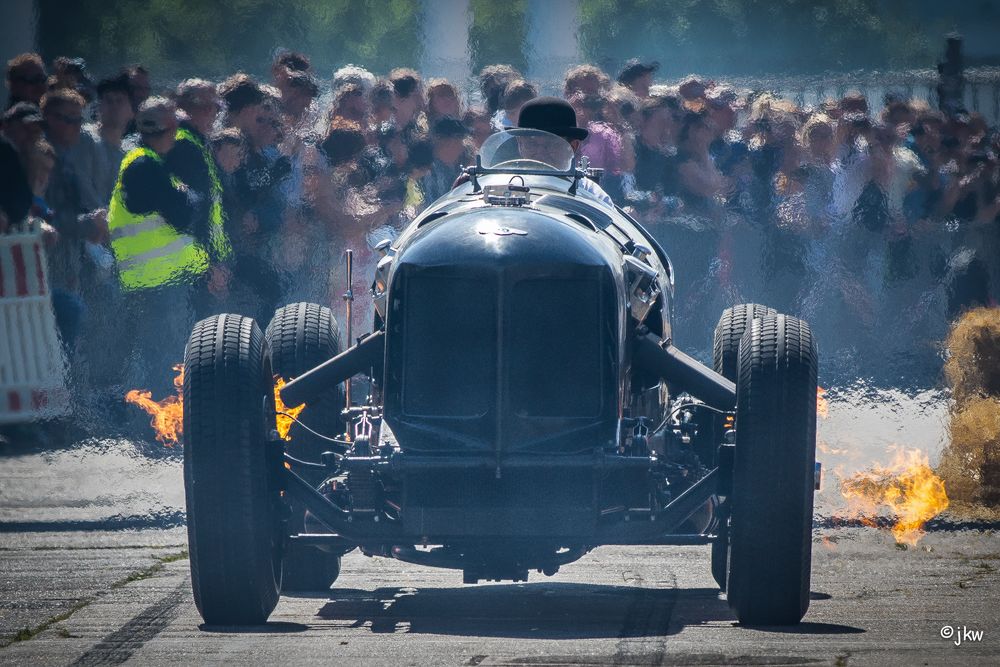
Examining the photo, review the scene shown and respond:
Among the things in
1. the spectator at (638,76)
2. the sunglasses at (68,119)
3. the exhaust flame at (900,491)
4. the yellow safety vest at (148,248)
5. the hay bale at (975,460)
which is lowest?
the exhaust flame at (900,491)

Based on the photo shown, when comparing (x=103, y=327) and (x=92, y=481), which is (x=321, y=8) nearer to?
(x=103, y=327)

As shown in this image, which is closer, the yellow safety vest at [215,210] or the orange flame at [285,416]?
the orange flame at [285,416]

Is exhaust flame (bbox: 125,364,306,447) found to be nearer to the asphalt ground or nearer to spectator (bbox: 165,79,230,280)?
spectator (bbox: 165,79,230,280)

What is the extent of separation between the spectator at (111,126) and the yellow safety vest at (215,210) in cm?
50

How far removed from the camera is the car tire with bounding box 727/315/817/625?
752 centimetres

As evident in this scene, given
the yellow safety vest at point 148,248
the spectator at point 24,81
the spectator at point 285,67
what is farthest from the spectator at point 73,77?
the spectator at point 285,67

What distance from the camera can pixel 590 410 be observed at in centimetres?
791

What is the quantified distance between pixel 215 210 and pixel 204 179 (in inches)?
9.8

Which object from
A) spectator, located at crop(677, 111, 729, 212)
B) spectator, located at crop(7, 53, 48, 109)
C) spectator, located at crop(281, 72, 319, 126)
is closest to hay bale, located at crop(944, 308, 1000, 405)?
spectator, located at crop(677, 111, 729, 212)

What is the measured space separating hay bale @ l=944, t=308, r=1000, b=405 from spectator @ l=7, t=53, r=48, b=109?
23.7 feet

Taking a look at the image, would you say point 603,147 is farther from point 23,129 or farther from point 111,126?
point 23,129

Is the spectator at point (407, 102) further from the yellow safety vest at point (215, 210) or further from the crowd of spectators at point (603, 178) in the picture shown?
the yellow safety vest at point (215, 210)

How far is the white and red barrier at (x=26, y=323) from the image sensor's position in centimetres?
Answer: 1286

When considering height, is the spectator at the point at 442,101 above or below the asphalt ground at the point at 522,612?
above
